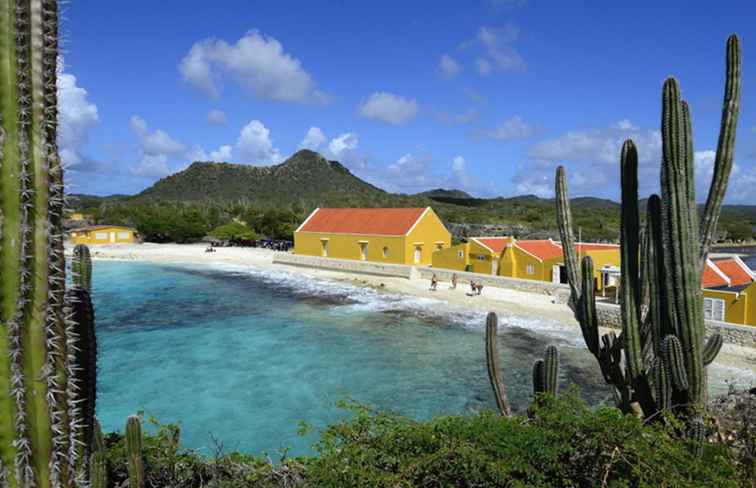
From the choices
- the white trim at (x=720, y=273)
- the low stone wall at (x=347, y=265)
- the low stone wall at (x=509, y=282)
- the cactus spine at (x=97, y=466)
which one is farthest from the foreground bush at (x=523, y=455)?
the low stone wall at (x=347, y=265)

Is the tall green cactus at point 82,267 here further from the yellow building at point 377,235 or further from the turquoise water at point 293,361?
the yellow building at point 377,235

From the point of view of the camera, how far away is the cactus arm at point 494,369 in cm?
824

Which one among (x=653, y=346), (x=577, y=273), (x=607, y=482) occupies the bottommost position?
(x=607, y=482)

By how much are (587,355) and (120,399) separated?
15397mm

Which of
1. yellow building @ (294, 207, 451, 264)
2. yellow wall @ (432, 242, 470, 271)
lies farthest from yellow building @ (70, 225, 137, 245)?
yellow wall @ (432, 242, 470, 271)

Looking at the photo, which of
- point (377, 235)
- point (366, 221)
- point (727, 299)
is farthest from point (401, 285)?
point (727, 299)

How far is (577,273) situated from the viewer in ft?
26.7

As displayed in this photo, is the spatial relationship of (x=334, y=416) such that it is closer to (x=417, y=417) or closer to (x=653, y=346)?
(x=417, y=417)

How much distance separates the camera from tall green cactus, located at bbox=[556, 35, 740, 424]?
243 inches

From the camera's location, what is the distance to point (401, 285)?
112ft

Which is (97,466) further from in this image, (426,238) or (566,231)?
(426,238)

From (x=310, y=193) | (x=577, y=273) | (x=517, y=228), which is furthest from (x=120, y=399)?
(x=310, y=193)

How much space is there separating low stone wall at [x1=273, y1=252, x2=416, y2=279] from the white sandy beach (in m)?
0.55

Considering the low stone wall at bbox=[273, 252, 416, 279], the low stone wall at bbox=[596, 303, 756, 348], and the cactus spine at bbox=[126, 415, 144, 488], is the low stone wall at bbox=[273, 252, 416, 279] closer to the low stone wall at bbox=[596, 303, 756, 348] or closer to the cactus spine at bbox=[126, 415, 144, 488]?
the low stone wall at bbox=[596, 303, 756, 348]
